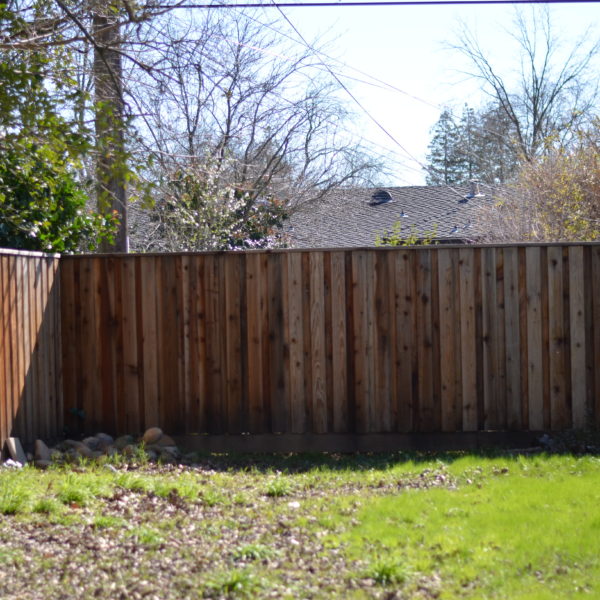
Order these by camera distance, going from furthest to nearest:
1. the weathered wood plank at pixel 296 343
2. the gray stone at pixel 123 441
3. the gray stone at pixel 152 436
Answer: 1. the weathered wood plank at pixel 296 343
2. the gray stone at pixel 152 436
3. the gray stone at pixel 123 441

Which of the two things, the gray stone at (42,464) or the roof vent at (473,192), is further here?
the roof vent at (473,192)

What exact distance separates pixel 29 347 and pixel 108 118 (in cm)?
226

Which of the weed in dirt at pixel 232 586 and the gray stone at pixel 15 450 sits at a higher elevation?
the gray stone at pixel 15 450

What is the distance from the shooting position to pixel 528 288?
796 centimetres

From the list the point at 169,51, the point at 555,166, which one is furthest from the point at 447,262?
the point at 555,166

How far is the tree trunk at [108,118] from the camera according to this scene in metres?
6.38

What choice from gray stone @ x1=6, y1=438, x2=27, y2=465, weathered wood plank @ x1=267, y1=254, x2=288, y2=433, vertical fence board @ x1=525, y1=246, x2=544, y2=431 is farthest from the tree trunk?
vertical fence board @ x1=525, y1=246, x2=544, y2=431

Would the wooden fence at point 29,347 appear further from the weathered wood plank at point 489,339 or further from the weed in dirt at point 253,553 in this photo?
the weathered wood plank at point 489,339

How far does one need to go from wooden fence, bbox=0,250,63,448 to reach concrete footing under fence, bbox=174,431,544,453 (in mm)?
1273

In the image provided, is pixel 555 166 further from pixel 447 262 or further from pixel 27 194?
pixel 27 194

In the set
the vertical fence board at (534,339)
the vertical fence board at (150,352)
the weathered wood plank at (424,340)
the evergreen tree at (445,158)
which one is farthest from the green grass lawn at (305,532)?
the evergreen tree at (445,158)

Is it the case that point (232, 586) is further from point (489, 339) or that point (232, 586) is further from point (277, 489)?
point (489, 339)

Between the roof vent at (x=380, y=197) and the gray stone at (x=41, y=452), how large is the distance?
716 inches

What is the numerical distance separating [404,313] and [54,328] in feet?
10.7
